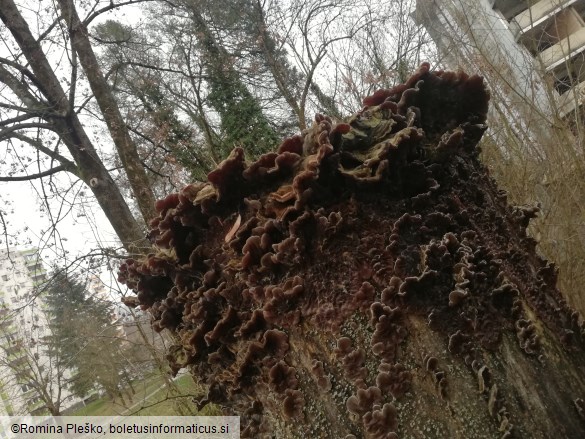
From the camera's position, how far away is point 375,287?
1.50 m

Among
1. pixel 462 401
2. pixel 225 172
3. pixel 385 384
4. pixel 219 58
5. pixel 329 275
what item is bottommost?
pixel 462 401

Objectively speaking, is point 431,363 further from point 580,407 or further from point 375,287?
point 580,407

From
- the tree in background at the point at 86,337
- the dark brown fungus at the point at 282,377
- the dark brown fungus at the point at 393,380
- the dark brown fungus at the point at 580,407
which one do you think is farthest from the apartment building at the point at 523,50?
the tree in background at the point at 86,337

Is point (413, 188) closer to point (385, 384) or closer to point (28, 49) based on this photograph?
point (385, 384)

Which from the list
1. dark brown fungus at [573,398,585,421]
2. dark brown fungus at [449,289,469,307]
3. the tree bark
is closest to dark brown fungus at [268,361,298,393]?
dark brown fungus at [449,289,469,307]

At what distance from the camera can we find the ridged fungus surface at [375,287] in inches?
55.7

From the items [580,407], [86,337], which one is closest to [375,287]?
[580,407]

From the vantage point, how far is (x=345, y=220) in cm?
153

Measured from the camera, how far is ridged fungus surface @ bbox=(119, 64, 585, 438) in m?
1.41

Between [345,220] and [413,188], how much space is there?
30cm

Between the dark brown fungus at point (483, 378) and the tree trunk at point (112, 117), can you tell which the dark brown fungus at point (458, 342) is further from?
the tree trunk at point (112, 117)

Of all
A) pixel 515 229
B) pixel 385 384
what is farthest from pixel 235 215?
pixel 515 229

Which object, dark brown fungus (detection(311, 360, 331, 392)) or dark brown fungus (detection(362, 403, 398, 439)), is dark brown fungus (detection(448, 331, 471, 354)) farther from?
dark brown fungus (detection(311, 360, 331, 392))

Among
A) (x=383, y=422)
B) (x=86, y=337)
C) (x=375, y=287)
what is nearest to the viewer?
(x=383, y=422)
